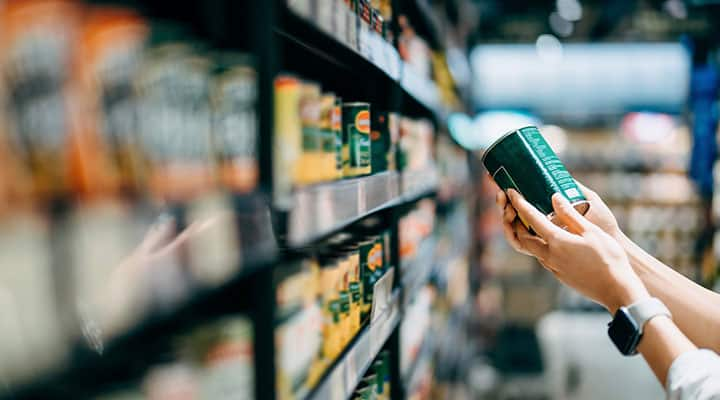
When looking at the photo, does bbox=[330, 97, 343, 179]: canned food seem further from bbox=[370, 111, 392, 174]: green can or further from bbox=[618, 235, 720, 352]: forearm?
bbox=[618, 235, 720, 352]: forearm

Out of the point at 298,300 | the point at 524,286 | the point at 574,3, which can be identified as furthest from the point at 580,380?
the point at 298,300

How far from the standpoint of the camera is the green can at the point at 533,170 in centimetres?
149

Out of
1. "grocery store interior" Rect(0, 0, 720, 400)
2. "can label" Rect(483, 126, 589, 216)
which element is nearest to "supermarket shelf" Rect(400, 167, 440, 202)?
"grocery store interior" Rect(0, 0, 720, 400)

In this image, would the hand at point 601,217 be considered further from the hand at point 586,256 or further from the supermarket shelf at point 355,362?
the supermarket shelf at point 355,362

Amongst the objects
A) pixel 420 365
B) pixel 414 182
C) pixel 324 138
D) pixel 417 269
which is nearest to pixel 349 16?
pixel 324 138

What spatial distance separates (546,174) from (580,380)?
4315 mm

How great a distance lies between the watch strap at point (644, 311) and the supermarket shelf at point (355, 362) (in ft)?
1.86

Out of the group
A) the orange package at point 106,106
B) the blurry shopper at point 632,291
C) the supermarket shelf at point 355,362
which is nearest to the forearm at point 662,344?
the blurry shopper at point 632,291

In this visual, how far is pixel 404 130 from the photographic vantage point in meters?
2.28

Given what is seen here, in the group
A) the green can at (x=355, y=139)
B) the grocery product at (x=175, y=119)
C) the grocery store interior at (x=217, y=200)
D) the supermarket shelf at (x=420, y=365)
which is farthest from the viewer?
the supermarket shelf at (x=420, y=365)

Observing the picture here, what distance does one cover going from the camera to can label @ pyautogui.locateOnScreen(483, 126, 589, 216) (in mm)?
1494

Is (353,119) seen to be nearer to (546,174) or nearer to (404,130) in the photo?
(546,174)

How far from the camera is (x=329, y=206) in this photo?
1165 millimetres

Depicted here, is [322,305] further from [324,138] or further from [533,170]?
[533,170]
